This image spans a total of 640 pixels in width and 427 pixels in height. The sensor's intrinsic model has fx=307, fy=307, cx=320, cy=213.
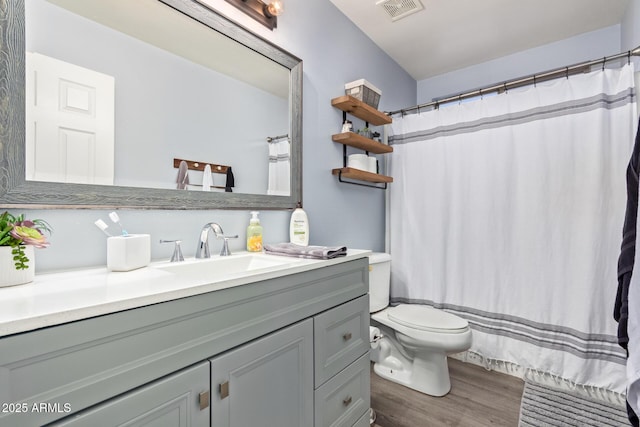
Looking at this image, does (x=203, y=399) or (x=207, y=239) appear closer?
(x=203, y=399)

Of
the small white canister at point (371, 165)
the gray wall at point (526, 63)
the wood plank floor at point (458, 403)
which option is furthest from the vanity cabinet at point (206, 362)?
the gray wall at point (526, 63)

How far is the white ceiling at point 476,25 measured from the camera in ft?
6.46

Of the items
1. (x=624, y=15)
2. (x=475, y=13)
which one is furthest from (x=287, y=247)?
(x=624, y=15)

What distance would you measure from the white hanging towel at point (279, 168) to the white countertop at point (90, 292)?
0.65 meters

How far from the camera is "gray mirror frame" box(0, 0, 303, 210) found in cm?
83

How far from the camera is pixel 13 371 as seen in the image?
0.51 m

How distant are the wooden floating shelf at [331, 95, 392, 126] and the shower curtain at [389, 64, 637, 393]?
0.33m

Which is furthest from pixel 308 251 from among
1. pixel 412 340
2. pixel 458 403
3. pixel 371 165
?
pixel 458 403

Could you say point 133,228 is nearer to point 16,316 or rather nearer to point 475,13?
point 16,316

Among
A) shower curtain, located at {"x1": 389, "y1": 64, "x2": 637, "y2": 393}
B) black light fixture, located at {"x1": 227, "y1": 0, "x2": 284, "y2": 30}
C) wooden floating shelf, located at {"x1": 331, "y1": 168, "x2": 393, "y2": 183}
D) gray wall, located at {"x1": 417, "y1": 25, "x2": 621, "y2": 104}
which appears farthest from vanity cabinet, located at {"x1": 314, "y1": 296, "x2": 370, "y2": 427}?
gray wall, located at {"x1": 417, "y1": 25, "x2": 621, "y2": 104}

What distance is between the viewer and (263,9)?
4.95ft

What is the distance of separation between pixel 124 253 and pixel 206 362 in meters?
0.45

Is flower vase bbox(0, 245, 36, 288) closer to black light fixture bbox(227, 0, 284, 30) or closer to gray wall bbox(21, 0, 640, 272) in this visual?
gray wall bbox(21, 0, 640, 272)

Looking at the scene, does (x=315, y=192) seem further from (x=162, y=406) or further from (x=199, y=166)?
(x=162, y=406)
